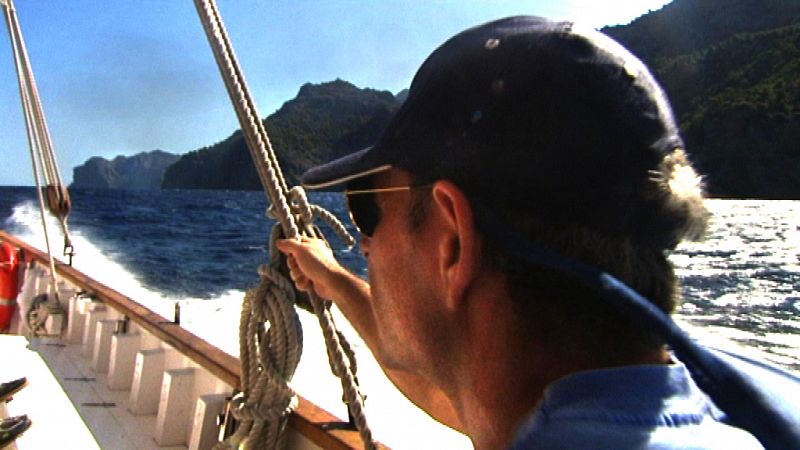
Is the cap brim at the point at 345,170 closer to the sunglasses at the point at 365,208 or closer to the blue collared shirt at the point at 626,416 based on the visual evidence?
the sunglasses at the point at 365,208

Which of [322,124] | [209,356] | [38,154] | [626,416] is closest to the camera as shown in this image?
[626,416]

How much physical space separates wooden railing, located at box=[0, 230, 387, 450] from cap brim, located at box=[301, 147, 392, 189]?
782mm

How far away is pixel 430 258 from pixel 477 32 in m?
0.22

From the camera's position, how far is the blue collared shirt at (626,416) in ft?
1.60

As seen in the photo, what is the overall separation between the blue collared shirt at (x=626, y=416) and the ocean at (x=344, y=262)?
199 mm

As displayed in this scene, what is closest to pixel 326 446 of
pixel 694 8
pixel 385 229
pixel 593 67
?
pixel 385 229

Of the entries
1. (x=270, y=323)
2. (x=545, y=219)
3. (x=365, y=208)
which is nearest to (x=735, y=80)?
(x=270, y=323)

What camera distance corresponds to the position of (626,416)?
504 millimetres

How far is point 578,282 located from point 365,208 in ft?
0.95

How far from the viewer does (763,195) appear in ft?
149

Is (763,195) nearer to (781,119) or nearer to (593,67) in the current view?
(781,119)

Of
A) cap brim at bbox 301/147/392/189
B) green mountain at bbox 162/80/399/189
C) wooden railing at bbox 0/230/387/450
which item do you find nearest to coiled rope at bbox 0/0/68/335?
wooden railing at bbox 0/230/387/450

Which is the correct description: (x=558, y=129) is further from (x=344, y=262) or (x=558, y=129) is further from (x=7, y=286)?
(x=344, y=262)

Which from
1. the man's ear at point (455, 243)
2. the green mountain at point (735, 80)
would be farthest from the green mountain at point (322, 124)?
the man's ear at point (455, 243)
